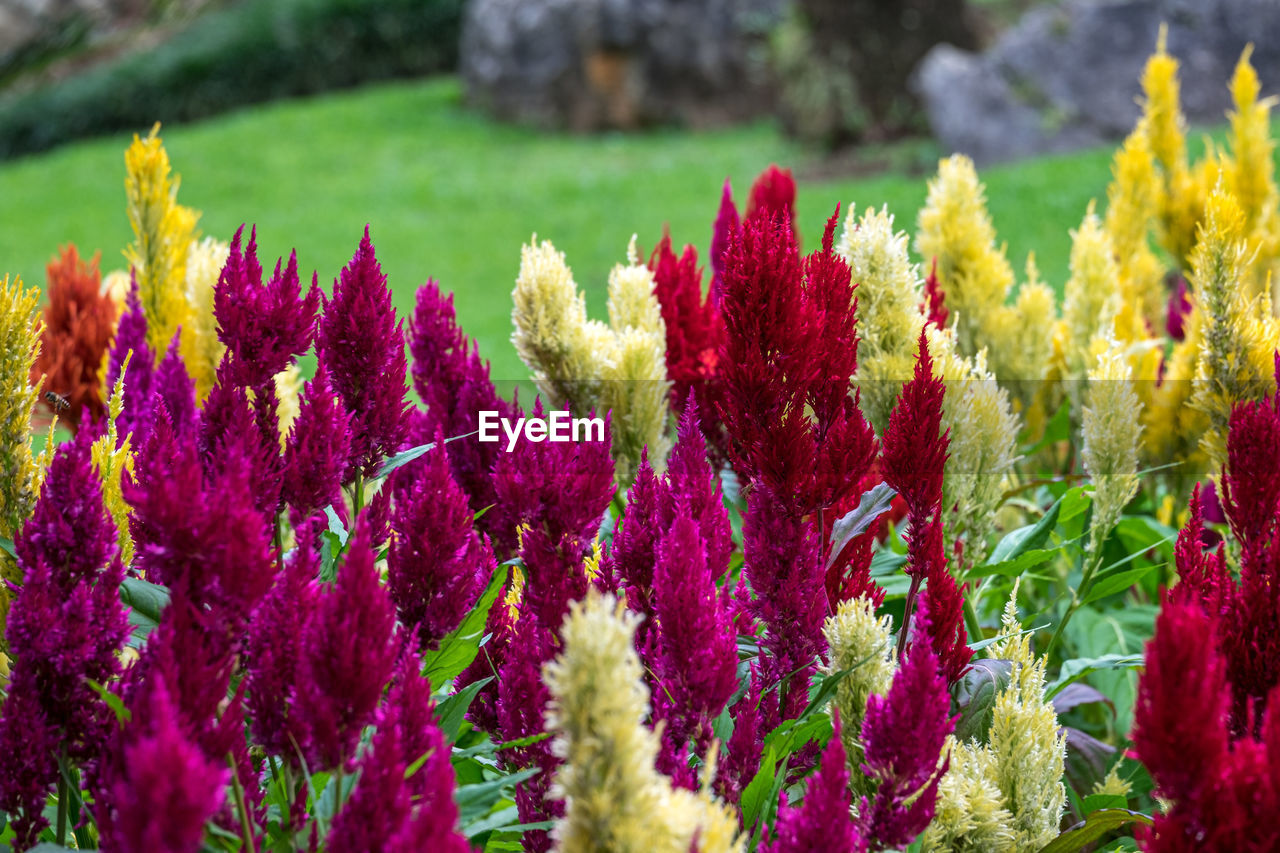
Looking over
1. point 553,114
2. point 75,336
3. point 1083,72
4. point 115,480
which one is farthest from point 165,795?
point 553,114

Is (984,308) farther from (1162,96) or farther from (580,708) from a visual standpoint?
(580,708)

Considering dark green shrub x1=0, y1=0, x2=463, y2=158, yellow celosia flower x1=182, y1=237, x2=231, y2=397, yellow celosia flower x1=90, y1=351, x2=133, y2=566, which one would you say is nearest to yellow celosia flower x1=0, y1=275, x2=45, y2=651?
yellow celosia flower x1=90, y1=351, x2=133, y2=566

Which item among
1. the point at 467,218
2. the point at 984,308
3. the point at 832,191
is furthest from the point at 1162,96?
the point at 467,218

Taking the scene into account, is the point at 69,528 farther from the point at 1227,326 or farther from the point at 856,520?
the point at 1227,326

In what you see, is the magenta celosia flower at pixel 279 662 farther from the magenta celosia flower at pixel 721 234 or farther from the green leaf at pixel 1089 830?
the magenta celosia flower at pixel 721 234

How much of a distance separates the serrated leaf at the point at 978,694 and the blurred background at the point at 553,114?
5348mm

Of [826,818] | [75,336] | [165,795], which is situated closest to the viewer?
[165,795]

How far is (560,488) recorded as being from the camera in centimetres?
136

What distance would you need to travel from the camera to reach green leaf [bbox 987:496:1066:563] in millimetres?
2039

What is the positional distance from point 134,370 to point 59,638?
44.0 inches

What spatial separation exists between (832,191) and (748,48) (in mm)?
4784

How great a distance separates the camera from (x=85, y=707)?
1.20 meters

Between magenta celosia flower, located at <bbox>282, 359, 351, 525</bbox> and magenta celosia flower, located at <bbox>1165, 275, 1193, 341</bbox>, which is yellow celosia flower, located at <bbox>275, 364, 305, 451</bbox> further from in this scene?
magenta celosia flower, located at <bbox>1165, 275, 1193, 341</bbox>

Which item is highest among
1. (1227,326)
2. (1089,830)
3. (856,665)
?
(1227,326)
